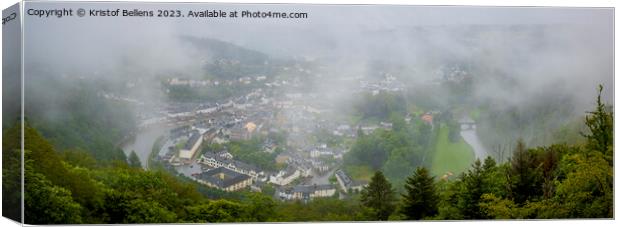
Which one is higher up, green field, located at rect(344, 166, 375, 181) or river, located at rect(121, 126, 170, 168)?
river, located at rect(121, 126, 170, 168)

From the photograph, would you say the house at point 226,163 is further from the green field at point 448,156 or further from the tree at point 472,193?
the tree at point 472,193

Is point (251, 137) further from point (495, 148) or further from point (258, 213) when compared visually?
point (495, 148)

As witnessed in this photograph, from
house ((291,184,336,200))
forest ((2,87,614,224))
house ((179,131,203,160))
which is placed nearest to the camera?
forest ((2,87,614,224))

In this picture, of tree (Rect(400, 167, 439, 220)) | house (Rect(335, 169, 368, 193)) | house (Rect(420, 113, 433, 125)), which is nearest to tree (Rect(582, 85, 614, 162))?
house (Rect(420, 113, 433, 125))

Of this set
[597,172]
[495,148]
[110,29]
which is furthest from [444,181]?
[110,29]

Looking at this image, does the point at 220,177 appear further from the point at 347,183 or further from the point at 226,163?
the point at 347,183

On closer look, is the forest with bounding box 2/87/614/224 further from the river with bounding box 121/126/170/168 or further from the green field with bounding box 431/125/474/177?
the river with bounding box 121/126/170/168

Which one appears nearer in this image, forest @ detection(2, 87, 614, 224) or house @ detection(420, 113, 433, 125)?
forest @ detection(2, 87, 614, 224)
